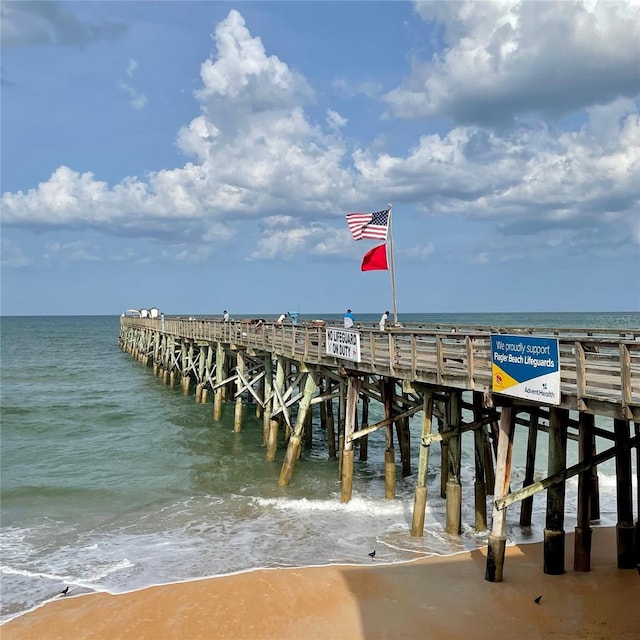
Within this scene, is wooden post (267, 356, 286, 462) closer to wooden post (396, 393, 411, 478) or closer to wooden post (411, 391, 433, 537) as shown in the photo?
wooden post (396, 393, 411, 478)

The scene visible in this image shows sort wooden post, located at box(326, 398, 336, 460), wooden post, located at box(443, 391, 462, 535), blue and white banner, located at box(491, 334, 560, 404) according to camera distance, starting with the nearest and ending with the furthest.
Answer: blue and white banner, located at box(491, 334, 560, 404) → wooden post, located at box(443, 391, 462, 535) → wooden post, located at box(326, 398, 336, 460)

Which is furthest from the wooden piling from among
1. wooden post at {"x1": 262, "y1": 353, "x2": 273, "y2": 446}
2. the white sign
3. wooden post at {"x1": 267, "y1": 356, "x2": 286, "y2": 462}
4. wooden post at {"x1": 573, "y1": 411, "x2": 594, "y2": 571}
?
wooden post at {"x1": 262, "y1": 353, "x2": 273, "y2": 446}

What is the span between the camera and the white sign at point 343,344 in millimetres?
13758

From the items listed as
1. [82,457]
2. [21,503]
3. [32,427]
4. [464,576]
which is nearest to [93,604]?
[464,576]

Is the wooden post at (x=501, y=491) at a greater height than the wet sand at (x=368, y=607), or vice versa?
A: the wooden post at (x=501, y=491)

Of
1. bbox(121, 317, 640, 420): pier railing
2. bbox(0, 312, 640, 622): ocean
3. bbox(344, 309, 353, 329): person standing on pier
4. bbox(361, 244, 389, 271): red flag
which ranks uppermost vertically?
bbox(361, 244, 389, 271): red flag

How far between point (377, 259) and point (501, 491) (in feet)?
31.8

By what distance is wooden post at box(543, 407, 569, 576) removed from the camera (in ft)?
29.5

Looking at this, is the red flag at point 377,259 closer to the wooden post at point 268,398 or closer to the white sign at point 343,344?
the white sign at point 343,344

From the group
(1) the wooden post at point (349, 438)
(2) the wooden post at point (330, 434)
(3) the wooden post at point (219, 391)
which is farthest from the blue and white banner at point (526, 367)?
(3) the wooden post at point (219, 391)

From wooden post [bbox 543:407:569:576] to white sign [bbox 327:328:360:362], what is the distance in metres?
5.35

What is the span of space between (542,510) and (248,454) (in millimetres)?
9768

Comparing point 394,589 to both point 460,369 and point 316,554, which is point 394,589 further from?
point 460,369

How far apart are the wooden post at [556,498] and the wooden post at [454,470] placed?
2224 mm
